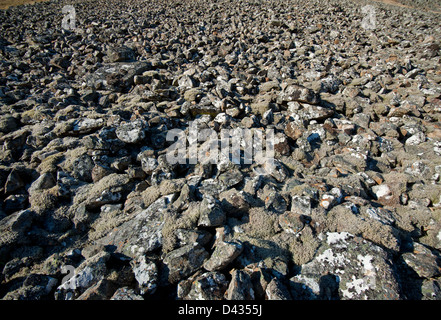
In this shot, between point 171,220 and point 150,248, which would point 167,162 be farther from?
point 150,248

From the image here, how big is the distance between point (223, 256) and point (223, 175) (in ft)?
6.07

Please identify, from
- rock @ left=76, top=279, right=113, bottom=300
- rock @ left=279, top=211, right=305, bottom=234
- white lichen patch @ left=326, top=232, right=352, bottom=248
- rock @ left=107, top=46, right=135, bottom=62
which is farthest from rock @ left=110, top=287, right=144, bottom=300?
rock @ left=107, top=46, right=135, bottom=62

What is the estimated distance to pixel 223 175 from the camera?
4484 millimetres

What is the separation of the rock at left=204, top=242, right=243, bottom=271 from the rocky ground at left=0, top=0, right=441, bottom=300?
2 centimetres

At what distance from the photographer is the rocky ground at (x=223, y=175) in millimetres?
2924

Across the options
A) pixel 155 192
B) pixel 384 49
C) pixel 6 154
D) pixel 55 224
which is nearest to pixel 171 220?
pixel 155 192

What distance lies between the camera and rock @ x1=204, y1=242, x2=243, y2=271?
9.40ft

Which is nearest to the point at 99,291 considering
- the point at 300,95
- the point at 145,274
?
the point at 145,274

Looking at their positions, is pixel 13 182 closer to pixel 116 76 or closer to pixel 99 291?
pixel 99 291

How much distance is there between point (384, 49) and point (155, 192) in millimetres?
11874

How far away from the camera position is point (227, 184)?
427 cm

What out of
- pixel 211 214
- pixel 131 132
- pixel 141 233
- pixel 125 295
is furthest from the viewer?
pixel 131 132
